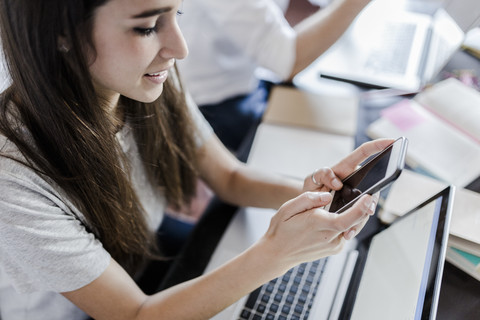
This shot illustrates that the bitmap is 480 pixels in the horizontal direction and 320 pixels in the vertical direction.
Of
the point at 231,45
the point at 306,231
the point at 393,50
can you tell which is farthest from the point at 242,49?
the point at 306,231

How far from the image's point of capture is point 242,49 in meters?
1.08

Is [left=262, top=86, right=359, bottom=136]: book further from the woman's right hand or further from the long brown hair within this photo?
the woman's right hand

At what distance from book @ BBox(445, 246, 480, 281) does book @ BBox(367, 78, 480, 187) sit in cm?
18

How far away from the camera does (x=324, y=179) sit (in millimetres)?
690

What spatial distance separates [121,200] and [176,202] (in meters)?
0.22

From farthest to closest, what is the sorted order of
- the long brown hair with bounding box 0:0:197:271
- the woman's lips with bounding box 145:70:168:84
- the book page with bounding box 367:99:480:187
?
the book page with bounding box 367:99:480:187 < the woman's lips with bounding box 145:70:168:84 < the long brown hair with bounding box 0:0:197:271

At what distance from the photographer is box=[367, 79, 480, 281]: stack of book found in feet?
2.33

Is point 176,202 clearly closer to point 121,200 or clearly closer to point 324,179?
point 121,200

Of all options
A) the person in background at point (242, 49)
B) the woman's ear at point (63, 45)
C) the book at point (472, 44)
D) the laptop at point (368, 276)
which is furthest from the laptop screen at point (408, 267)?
the book at point (472, 44)

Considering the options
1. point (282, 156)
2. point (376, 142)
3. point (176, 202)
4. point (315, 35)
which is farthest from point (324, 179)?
point (315, 35)

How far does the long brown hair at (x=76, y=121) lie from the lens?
0.51m

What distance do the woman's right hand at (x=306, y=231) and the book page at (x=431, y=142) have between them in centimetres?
36

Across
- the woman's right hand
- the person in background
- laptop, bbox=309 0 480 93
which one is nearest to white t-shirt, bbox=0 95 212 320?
the woman's right hand

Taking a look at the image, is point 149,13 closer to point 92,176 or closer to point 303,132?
point 92,176
